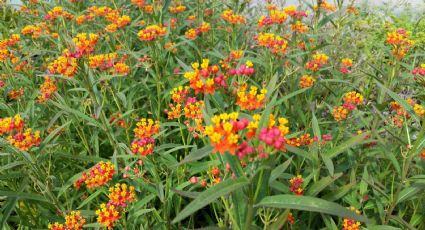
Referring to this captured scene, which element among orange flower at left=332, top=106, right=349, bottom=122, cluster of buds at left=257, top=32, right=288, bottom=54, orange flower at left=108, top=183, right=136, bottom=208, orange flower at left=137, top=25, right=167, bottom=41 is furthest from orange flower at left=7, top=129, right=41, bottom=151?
orange flower at left=332, top=106, right=349, bottom=122

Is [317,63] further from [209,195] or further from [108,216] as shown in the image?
[209,195]

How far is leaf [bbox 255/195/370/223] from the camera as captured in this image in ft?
4.42

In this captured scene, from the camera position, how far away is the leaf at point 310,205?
135cm

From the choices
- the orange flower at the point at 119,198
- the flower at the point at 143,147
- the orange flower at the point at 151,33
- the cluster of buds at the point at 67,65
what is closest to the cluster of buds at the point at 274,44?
the orange flower at the point at 151,33

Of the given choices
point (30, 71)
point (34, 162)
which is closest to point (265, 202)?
point (34, 162)

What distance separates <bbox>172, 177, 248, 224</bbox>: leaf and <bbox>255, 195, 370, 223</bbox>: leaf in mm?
147

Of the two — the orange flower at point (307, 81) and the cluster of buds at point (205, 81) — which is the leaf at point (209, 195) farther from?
the orange flower at point (307, 81)

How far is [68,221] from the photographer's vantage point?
2289 millimetres

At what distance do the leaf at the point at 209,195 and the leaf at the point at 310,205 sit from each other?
15 centimetres

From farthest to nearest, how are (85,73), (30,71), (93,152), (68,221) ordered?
(30,71)
(93,152)
(85,73)
(68,221)

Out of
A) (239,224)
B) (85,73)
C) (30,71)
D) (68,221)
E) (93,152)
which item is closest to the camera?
(239,224)

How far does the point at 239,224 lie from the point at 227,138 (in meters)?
0.49

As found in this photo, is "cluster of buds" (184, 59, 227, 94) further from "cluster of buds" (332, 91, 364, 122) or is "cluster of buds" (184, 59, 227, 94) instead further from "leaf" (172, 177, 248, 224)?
"cluster of buds" (332, 91, 364, 122)

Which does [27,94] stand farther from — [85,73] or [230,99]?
[230,99]
